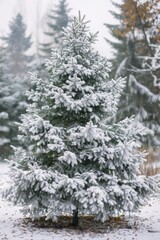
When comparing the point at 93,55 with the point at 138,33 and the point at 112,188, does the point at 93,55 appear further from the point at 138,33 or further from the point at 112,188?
the point at 138,33

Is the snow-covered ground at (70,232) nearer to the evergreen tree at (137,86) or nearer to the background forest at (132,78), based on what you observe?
the background forest at (132,78)

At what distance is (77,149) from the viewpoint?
9078 mm

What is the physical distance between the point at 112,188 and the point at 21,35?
38566 millimetres

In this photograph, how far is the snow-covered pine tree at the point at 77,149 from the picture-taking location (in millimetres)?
8125

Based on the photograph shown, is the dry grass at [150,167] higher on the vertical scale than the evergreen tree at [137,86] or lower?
lower

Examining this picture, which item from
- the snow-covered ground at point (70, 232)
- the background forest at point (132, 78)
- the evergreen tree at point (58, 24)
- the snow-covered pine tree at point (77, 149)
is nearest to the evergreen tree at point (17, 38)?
the evergreen tree at point (58, 24)

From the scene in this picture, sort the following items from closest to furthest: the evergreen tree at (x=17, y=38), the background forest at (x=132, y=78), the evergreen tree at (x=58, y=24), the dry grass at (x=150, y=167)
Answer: the background forest at (x=132, y=78) → the dry grass at (x=150, y=167) → the evergreen tree at (x=58, y=24) → the evergreen tree at (x=17, y=38)

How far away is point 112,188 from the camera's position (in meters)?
8.23

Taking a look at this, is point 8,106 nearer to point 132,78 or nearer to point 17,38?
point 132,78

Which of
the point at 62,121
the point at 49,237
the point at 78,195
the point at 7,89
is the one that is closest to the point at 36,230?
the point at 49,237

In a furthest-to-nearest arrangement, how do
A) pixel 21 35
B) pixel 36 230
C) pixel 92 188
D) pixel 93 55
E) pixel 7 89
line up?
pixel 21 35
pixel 7 89
pixel 93 55
pixel 36 230
pixel 92 188

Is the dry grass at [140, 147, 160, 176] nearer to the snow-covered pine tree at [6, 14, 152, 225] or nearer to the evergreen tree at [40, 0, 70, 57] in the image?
the snow-covered pine tree at [6, 14, 152, 225]

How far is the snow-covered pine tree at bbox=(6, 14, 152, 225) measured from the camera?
8.12m

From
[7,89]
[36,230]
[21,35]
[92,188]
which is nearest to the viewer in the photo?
[92,188]
